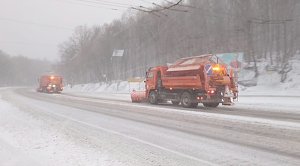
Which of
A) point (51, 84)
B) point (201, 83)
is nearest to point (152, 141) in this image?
point (201, 83)

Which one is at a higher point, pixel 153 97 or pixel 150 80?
pixel 150 80

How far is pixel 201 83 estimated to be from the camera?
22.8 m

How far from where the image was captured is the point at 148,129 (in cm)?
1431

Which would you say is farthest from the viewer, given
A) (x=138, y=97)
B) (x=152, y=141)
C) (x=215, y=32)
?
(x=215, y=32)

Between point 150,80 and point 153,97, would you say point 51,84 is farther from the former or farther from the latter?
point 153,97

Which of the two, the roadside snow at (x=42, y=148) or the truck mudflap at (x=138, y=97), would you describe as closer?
the roadside snow at (x=42, y=148)

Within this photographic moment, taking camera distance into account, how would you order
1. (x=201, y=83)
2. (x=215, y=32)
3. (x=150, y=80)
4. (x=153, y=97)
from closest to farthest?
(x=201, y=83) → (x=153, y=97) → (x=150, y=80) → (x=215, y=32)

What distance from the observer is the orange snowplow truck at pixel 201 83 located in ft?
74.4

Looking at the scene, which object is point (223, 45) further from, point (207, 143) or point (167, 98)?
point (207, 143)

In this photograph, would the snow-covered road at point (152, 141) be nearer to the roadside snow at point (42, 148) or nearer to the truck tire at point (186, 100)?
the roadside snow at point (42, 148)

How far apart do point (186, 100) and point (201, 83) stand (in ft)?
5.53

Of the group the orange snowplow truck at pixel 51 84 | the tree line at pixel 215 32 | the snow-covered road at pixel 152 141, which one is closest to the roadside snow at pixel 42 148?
the snow-covered road at pixel 152 141

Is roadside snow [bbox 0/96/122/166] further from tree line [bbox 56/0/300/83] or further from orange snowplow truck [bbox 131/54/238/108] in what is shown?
tree line [bbox 56/0/300/83]

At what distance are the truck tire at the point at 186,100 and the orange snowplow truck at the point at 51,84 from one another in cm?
3918
